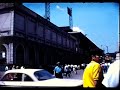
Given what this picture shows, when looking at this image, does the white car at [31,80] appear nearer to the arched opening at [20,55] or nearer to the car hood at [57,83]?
the car hood at [57,83]

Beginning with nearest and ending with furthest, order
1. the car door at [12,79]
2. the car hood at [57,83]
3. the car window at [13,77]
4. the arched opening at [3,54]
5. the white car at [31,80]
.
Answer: the car hood at [57,83] < the white car at [31,80] < the car door at [12,79] < the car window at [13,77] < the arched opening at [3,54]

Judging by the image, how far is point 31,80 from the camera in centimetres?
949

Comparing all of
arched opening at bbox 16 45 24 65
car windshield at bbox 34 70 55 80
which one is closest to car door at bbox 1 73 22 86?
car windshield at bbox 34 70 55 80

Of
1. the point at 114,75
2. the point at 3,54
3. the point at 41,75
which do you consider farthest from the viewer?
the point at 3,54

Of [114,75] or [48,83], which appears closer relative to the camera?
[114,75]

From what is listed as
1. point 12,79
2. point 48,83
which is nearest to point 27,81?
point 12,79

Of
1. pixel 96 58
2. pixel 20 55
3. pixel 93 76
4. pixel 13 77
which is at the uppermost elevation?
pixel 20 55

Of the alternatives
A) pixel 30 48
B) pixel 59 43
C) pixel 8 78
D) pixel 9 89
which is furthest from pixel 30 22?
pixel 9 89

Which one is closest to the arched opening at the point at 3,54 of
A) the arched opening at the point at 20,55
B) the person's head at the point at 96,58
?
the arched opening at the point at 20,55

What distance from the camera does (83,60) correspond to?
68.9 metres

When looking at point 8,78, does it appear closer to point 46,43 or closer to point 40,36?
point 40,36

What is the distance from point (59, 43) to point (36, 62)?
14710mm

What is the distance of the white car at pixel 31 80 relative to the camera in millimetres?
9203

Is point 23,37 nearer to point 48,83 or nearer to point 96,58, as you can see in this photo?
point 48,83
